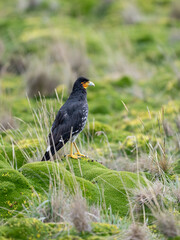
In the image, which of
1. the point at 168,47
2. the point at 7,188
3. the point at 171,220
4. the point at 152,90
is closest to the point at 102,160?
the point at 7,188

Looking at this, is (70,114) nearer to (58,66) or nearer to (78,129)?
(78,129)

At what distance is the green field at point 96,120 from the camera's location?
3367mm

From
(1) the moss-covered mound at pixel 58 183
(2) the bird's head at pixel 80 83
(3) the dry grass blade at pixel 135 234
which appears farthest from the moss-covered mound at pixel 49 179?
(2) the bird's head at pixel 80 83

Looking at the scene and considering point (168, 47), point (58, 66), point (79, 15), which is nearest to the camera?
point (58, 66)

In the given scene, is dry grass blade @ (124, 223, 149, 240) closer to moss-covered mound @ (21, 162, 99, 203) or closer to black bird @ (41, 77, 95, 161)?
moss-covered mound @ (21, 162, 99, 203)

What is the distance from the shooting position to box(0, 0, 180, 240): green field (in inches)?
133

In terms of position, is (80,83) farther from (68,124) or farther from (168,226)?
(168,226)

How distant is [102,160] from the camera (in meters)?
5.39

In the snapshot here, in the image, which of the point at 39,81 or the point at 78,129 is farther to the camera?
the point at 39,81

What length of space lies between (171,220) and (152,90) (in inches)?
262

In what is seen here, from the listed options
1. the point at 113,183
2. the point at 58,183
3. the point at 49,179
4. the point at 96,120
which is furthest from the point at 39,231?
the point at 96,120

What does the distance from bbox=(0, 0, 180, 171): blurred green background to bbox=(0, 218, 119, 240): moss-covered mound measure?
1.73m

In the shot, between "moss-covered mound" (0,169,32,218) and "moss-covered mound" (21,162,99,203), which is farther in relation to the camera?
"moss-covered mound" (21,162,99,203)

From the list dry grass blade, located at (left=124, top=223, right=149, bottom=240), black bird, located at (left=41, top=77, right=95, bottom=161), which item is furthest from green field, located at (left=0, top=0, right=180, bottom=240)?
black bird, located at (left=41, top=77, right=95, bottom=161)
